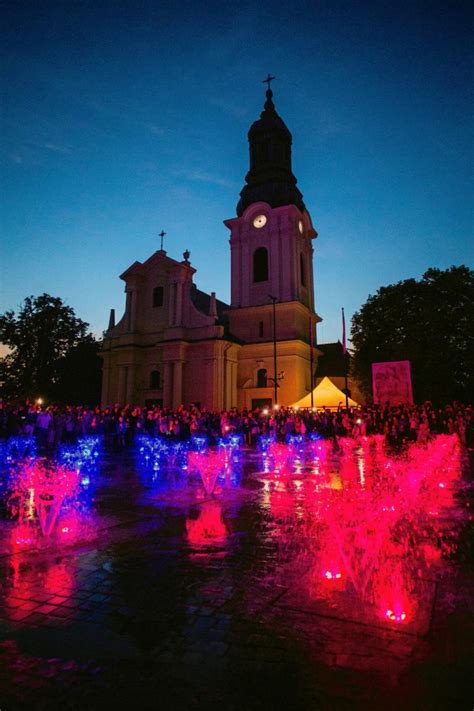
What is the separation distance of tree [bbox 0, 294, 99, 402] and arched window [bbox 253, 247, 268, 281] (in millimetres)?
25573

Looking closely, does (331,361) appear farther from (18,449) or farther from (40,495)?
(40,495)

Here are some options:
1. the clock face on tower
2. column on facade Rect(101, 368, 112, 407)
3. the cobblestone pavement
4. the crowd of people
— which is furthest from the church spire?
the cobblestone pavement

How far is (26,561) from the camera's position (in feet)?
15.4

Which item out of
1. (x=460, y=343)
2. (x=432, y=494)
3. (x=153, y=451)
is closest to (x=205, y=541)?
(x=432, y=494)

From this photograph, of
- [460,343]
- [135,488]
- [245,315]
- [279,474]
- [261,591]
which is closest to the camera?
[261,591]

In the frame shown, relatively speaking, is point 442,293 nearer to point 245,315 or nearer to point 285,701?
point 245,315

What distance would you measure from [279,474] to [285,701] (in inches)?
381

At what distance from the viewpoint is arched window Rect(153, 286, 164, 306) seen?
154ft

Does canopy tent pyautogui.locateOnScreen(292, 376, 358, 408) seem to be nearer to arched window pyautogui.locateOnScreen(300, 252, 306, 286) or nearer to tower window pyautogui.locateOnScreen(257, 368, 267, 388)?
tower window pyautogui.locateOnScreen(257, 368, 267, 388)

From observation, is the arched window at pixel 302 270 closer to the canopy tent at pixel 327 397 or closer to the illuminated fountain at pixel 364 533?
the canopy tent at pixel 327 397

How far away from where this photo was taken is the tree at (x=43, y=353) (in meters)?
52.8

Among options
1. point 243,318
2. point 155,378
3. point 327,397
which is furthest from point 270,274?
point 327,397

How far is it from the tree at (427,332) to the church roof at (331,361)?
8163 millimetres

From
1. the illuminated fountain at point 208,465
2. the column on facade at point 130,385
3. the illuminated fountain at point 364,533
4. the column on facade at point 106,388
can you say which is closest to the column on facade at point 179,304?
the column on facade at point 130,385
